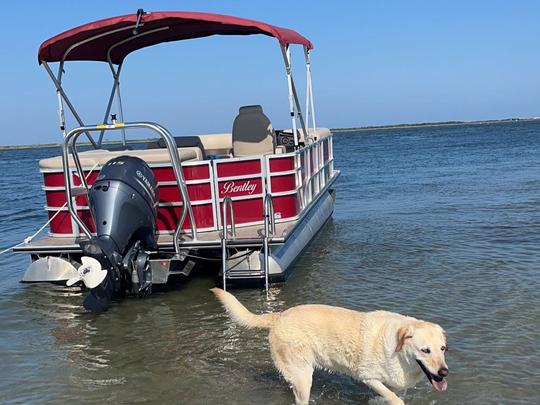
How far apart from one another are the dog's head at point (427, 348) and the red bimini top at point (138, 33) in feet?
17.9

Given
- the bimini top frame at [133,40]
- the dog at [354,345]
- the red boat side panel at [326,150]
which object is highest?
the bimini top frame at [133,40]

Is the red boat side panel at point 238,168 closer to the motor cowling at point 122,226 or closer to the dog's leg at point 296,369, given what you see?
the motor cowling at point 122,226

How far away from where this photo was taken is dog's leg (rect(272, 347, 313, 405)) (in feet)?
15.5

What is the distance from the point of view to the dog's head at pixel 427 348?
400 centimetres

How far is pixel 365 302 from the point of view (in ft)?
26.0

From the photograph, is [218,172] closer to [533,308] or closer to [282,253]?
[282,253]

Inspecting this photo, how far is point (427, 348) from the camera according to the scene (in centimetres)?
405

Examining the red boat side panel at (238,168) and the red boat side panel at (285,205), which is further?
the red boat side panel at (285,205)

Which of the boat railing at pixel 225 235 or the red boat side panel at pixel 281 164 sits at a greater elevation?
the red boat side panel at pixel 281 164

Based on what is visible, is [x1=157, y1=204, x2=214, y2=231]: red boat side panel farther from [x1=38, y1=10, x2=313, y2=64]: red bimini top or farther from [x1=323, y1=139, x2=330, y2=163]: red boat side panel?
[x1=323, y1=139, x2=330, y2=163]: red boat side panel

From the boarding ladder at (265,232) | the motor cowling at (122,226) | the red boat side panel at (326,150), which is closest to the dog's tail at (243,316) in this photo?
the motor cowling at (122,226)

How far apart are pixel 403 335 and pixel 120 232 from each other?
4.08 metres

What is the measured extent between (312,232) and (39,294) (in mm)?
4839

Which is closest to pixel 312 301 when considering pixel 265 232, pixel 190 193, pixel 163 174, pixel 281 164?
pixel 265 232
